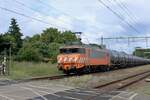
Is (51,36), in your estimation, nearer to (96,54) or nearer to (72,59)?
(96,54)

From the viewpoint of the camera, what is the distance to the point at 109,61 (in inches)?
2270

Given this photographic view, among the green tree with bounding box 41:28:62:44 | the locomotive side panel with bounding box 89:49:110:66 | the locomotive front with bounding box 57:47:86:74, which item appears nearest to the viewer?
the locomotive front with bounding box 57:47:86:74

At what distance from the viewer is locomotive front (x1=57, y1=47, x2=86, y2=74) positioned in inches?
1617

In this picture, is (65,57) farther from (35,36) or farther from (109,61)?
(35,36)

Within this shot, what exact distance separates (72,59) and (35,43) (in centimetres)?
5528

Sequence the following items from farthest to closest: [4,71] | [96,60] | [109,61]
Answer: [109,61] < [96,60] < [4,71]

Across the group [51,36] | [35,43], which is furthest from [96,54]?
[51,36]

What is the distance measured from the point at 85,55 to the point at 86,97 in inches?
964

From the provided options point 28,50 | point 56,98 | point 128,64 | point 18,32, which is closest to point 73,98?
point 56,98

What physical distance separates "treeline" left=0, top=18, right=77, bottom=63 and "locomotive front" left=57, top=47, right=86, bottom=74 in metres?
23.5

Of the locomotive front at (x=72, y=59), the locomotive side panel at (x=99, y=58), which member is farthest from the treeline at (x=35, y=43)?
the locomotive front at (x=72, y=59)

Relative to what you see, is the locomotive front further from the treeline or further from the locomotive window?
the treeline

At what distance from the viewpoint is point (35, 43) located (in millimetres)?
95938

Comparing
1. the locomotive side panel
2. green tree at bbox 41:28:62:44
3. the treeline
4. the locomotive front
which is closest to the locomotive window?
the locomotive side panel
